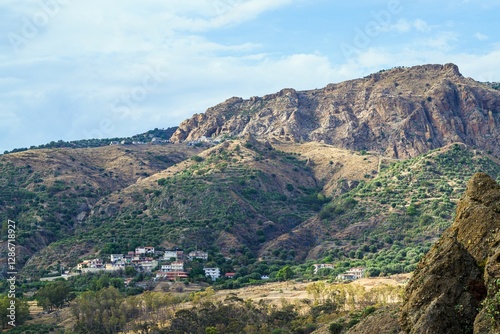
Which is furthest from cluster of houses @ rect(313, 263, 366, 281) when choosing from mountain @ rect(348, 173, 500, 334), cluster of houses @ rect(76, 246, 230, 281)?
mountain @ rect(348, 173, 500, 334)

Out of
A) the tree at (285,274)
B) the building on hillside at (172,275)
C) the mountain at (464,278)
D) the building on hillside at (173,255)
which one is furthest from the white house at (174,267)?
the mountain at (464,278)

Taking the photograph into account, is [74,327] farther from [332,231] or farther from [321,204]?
[321,204]

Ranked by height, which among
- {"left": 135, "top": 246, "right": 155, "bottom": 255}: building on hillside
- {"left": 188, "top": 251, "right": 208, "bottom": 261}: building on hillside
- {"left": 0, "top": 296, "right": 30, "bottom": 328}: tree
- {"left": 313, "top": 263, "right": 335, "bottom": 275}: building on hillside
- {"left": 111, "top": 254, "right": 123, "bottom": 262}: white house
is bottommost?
{"left": 313, "top": 263, "right": 335, "bottom": 275}: building on hillside

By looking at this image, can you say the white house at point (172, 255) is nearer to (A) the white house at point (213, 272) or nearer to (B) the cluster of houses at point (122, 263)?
(B) the cluster of houses at point (122, 263)

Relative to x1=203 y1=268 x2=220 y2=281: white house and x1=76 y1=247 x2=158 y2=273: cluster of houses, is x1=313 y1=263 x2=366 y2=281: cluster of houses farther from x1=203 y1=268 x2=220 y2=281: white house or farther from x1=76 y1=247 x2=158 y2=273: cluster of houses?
x1=76 y1=247 x2=158 y2=273: cluster of houses

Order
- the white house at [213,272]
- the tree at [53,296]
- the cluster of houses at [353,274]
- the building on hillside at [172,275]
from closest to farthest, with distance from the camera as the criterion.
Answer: the tree at [53,296] → the cluster of houses at [353,274] → the building on hillside at [172,275] → the white house at [213,272]

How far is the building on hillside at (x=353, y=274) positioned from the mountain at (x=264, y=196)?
1572 millimetres

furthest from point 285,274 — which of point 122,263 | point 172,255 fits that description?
point 122,263

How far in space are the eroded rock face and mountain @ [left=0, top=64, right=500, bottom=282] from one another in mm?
75030

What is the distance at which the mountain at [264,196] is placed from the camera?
124500 millimetres

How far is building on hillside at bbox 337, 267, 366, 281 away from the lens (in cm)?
10251

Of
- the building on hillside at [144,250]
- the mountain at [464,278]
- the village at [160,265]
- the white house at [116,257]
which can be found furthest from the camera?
the building on hillside at [144,250]

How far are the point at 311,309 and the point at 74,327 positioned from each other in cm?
2436

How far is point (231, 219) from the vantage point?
447 ft
